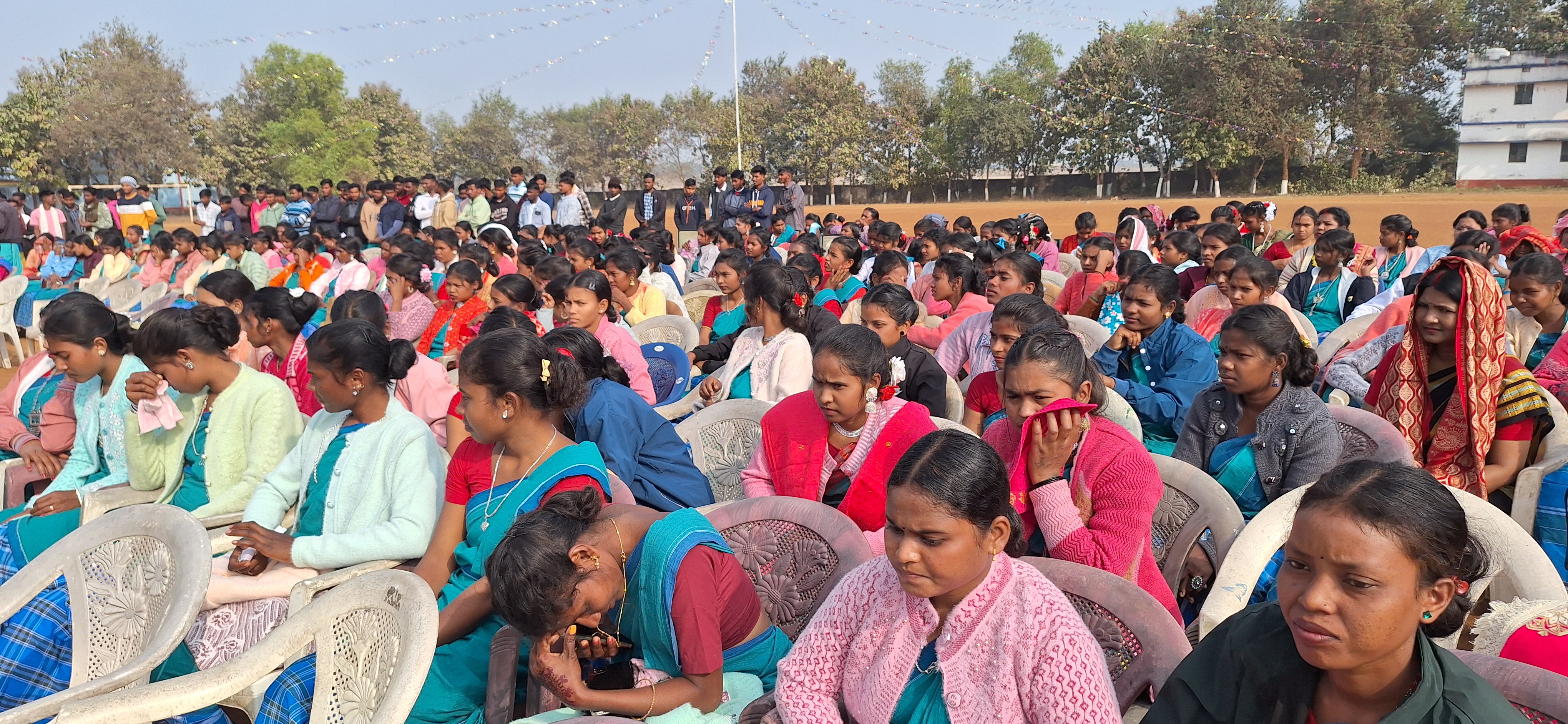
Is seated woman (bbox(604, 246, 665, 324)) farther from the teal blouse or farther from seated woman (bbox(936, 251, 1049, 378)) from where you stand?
the teal blouse

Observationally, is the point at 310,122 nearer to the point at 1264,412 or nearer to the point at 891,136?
the point at 891,136

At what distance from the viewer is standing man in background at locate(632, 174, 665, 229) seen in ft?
50.2

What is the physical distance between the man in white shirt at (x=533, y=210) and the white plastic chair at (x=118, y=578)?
11936 millimetres

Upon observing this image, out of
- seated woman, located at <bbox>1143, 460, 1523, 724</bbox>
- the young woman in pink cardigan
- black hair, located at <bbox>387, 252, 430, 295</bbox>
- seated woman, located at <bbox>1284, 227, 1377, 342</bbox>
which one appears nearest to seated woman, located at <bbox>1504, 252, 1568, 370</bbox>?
seated woman, located at <bbox>1284, 227, 1377, 342</bbox>

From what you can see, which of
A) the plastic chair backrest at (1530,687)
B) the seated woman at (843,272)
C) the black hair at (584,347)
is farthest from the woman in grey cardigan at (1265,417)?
the seated woman at (843,272)

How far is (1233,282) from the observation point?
17.3ft

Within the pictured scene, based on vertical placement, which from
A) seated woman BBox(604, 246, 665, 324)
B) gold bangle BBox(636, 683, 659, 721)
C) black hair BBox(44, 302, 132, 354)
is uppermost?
black hair BBox(44, 302, 132, 354)

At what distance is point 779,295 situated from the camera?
471 centimetres

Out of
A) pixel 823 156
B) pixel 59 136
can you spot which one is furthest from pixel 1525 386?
pixel 59 136

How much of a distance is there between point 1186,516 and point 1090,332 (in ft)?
7.91

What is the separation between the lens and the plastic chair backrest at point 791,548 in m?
2.60

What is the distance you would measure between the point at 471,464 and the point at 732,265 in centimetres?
404

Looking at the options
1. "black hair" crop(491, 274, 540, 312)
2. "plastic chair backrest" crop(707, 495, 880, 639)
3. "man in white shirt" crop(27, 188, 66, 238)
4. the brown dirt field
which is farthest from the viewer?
the brown dirt field

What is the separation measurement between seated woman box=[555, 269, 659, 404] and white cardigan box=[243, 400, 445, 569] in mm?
1632
